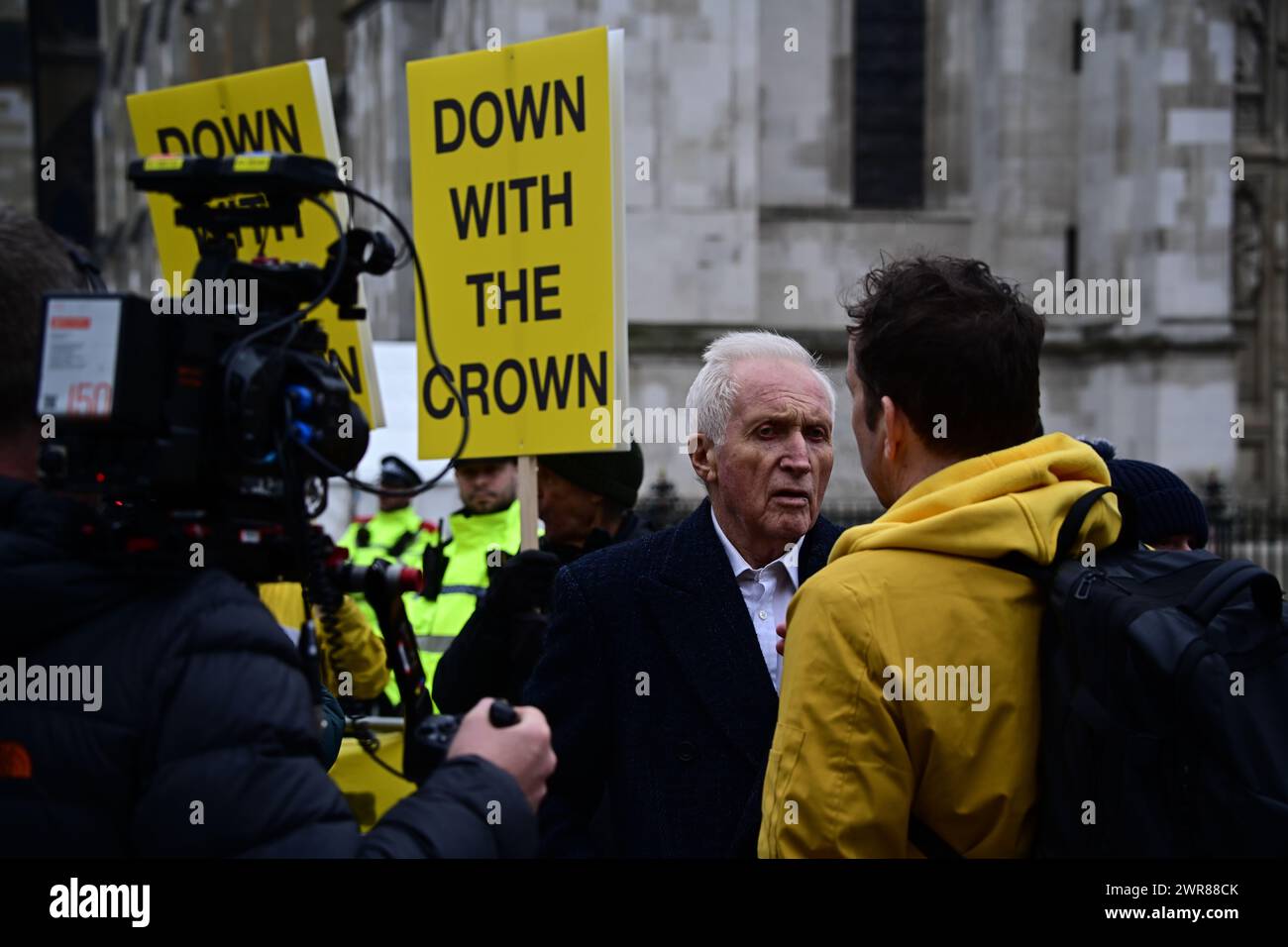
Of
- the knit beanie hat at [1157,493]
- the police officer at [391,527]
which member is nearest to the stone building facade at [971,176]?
the police officer at [391,527]

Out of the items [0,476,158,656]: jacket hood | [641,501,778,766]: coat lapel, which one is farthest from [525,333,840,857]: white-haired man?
[0,476,158,656]: jacket hood

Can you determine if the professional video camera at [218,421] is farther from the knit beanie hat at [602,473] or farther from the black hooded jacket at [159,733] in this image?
the knit beanie hat at [602,473]

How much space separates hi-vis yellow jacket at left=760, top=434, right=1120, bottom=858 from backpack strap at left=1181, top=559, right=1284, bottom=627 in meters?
0.29

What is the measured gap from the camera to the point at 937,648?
2410mm

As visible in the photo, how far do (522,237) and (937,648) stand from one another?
2568 millimetres

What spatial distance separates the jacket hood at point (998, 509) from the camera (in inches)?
96.0

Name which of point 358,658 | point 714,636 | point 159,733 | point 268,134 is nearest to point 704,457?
point 714,636

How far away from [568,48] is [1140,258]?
12.9m

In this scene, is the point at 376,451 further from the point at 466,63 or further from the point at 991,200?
the point at 991,200

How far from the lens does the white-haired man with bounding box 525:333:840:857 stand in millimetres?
3254

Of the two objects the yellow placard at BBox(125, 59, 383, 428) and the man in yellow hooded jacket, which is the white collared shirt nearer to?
the man in yellow hooded jacket

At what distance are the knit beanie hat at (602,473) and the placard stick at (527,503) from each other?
0.72 ft

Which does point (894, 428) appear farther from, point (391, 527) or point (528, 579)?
point (391, 527)
